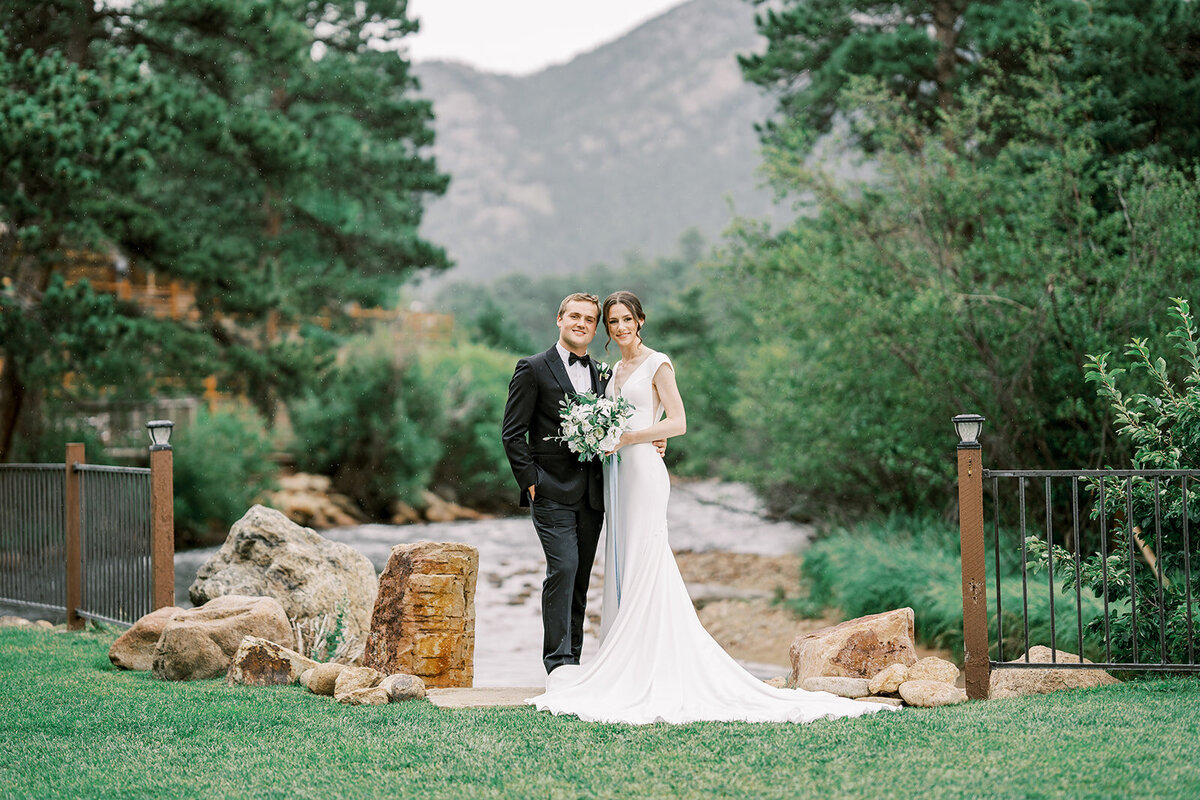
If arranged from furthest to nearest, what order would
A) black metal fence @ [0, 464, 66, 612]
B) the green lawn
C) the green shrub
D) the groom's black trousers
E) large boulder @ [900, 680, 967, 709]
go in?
the green shrub → black metal fence @ [0, 464, 66, 612] → the groom's black trousers → large boulder @ [900, 680, 967, 709] → the green lawn

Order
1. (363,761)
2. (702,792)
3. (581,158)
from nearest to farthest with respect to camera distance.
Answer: (702,792) → (363,761) → (581,158)

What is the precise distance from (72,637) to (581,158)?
397ft

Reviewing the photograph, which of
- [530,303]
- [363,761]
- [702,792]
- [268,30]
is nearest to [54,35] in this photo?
[268,30]

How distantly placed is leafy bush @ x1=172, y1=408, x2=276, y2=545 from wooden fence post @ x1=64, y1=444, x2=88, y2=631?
33.6ft

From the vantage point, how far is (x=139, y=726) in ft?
16.7

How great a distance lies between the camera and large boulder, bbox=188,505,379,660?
7.84 m

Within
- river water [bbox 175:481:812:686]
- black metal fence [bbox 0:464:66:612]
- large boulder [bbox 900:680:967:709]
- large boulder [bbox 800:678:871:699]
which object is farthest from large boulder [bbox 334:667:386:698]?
river water [bbox 175:481:812:686]

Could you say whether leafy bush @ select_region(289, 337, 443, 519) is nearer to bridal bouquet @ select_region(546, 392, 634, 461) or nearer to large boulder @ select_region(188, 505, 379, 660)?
large boulder @ select_region(188, 505, 379, 660)

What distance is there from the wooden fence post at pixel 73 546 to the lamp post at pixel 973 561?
6710 millimetres

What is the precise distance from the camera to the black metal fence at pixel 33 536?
892cm

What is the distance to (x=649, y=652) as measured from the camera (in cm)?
536

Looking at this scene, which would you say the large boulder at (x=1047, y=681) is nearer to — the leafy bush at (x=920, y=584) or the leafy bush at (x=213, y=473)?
the leafy bush at (x=920, y=584)

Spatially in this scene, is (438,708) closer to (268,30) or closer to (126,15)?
(268,30)

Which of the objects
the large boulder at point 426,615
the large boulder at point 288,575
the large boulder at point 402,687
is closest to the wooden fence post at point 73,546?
the large boulder at point 288,575
